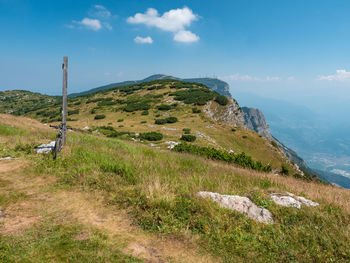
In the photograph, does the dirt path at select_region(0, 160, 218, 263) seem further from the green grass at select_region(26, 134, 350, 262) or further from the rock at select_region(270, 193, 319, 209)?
the rock at select_region(270, 193, 319, 209)

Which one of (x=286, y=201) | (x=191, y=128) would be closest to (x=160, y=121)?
(x=191, y=128)

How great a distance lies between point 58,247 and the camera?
3201 mm

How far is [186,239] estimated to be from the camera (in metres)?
3.61

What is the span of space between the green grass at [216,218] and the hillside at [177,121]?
45.4 feet

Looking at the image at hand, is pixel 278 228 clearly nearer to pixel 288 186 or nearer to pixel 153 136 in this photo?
pixel 288 186

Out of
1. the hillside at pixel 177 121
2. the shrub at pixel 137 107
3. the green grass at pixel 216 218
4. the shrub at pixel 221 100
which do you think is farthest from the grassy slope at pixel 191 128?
the green grass at pixel 216 218

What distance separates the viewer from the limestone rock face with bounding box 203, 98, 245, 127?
135 ft

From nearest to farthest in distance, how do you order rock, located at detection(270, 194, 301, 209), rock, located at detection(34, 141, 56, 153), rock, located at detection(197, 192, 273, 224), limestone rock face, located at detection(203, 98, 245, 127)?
rock, located at detection(197, 192, 273, 224)
rock, located at detection(270, 194, 301, 209)
rock, located at detection(34, 141, 56, 153)
limestone rock face, located at detection(203, 98, 245, 127)

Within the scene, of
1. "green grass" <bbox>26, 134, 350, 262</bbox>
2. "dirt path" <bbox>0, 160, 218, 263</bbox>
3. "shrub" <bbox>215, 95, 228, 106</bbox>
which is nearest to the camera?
"dirt path" <bbox>0, 160, 218, 263</bbox>

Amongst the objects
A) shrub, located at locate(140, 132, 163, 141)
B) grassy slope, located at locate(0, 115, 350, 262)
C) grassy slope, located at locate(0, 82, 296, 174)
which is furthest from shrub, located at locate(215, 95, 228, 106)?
grassy slope, located at locate(0, 115, 350, 262)

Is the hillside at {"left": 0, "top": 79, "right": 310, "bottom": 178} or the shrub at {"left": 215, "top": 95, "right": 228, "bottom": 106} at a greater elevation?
the shrub at {"left": 215, "top": 95, "right": 228, "bottom": 106}

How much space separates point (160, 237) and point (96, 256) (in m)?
1.17

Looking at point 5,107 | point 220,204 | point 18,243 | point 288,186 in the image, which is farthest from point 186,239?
point 5,107

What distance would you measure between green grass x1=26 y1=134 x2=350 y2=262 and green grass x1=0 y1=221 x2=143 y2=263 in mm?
886
